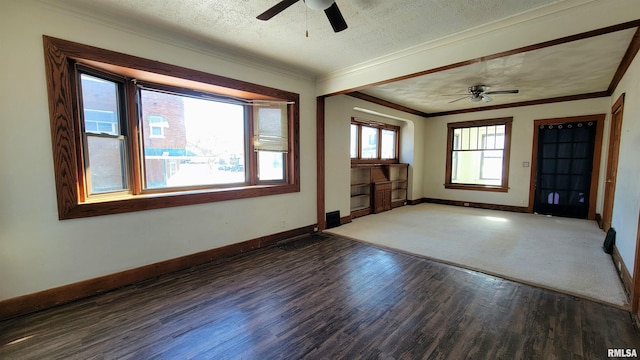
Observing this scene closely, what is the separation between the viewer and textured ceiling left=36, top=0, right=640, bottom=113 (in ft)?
7.65

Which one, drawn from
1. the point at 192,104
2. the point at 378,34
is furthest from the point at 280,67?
the point at 378,34

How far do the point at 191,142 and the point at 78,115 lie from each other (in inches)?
44.3

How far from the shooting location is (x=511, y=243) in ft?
13.1

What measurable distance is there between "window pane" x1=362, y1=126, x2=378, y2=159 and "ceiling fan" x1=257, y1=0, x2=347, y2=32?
424cm

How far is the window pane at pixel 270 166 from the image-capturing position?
410 cm

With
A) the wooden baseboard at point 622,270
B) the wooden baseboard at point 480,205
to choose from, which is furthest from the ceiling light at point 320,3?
the wooden baseboard at point 480,205

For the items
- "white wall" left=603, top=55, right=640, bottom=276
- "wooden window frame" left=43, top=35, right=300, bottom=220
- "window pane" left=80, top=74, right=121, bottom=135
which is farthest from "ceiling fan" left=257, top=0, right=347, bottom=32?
"white wall" left=603, top=55, right=640, bottom=276

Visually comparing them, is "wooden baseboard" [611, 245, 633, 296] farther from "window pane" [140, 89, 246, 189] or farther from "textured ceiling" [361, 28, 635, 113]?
"window pane" [140, 89, 246, 189]

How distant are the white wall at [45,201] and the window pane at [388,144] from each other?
487 cm

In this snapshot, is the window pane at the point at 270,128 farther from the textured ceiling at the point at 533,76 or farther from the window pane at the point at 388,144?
the window pane at the point at 388,144

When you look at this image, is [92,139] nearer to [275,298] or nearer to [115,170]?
[115,170]

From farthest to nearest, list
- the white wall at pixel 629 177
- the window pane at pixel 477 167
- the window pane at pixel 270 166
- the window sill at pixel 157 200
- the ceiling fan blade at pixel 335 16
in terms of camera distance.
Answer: the window pane at pixel 477 167 → the window pane at pixel 270 166 → the white wall at pixel 629 177 → the window sill at pixel 157 200 → the ceiling fan blade at pixel 335 16

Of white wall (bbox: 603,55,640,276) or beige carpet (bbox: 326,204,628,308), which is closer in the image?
white wall (bbox: 603,55,640,276)

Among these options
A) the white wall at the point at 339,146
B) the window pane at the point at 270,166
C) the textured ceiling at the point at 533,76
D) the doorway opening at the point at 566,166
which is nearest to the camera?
the textured ceiling at the point at 533,76
